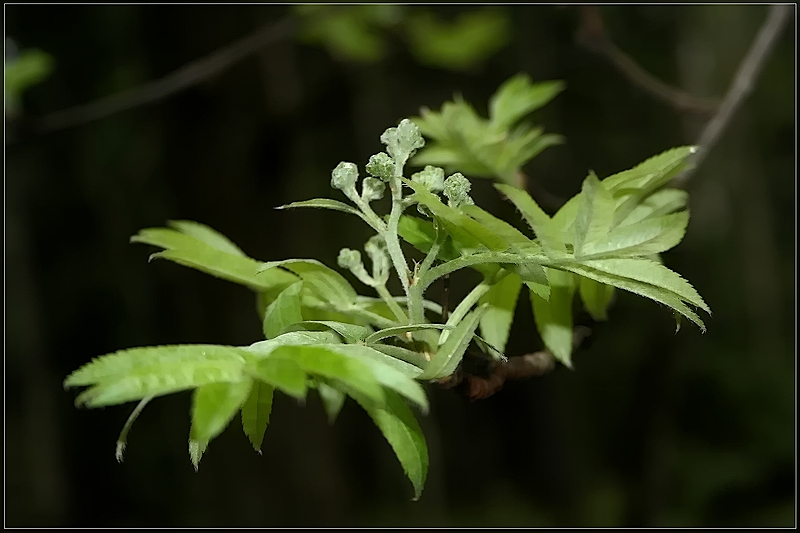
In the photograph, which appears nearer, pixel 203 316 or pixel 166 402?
pixel 203 316

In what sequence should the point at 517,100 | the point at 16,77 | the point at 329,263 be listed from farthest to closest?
1. the point at 329,263
2. the point at 16,77
3. the point at 517,100

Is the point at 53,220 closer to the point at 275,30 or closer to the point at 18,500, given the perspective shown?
the point at 18,500

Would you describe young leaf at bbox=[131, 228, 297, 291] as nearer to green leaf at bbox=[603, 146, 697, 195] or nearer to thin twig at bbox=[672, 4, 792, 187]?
green leaf at bbox=[603, 146, 697, 195]

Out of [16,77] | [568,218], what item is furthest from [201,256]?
[16,77]

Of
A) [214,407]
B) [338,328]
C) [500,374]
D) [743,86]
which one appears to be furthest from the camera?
[743,86]

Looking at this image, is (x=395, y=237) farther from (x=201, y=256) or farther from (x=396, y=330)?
(x=201, y=256)

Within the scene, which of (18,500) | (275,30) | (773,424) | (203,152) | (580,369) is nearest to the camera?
(275,30)

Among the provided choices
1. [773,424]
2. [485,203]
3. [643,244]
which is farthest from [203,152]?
[773,424]
